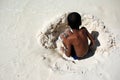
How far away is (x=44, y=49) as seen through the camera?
112 inches

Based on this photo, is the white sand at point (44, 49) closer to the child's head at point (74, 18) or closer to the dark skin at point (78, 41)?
the dark skin at point (78, 41)

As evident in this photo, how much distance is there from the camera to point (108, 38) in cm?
285

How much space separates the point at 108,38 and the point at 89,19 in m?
0.36

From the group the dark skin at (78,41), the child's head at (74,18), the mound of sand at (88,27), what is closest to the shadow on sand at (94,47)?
the mound of sand at (88,27)

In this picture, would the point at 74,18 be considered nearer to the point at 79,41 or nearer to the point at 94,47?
the point at 79,41

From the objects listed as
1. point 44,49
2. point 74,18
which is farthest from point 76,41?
point 44,49

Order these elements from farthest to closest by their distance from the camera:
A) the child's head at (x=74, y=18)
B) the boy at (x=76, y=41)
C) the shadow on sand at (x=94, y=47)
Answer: the shadow on sand at (x=94, y=47) < the boy at (x=76, y=41) < the child's head at (x=74, y=18)

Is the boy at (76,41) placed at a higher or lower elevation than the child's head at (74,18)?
lower

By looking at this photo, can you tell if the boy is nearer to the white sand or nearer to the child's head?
the child's head

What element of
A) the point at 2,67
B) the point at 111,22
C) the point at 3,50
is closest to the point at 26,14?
the point at 3,50

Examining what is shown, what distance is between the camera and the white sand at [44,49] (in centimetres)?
261

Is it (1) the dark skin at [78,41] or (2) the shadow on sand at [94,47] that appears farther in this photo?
(2) the shadow on sand at [94,47]

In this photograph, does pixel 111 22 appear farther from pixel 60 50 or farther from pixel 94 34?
pixel 60 50

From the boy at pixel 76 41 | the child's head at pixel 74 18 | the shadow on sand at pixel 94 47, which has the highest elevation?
the child's head at pixel 74 18
